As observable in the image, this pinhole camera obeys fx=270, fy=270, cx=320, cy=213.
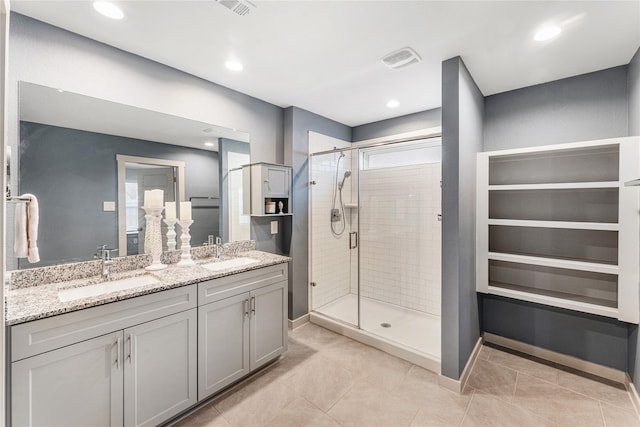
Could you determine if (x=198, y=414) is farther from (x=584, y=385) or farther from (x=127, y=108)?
(x=584, y=385)

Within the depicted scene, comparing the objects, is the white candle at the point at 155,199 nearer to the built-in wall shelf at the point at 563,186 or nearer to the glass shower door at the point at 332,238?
the glass shower door at the point at 332,238

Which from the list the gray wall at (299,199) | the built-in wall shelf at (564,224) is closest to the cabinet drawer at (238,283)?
the gray wall at (299,199)

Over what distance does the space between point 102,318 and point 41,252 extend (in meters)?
0.71

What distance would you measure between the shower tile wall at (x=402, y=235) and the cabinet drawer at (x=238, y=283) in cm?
139

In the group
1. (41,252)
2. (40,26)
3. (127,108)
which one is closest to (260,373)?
(41,252)

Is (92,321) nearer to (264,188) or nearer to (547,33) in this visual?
(264,188)

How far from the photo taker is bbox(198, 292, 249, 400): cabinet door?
193 cm

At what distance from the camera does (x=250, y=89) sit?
2721 mm

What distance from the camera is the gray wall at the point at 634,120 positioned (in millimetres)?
1969

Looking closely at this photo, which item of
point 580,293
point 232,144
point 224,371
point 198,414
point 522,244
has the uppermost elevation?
point 232,144

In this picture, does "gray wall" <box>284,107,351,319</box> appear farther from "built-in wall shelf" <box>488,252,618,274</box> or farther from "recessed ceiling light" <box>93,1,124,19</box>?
"built-in wall shelf" <box>488,252,618,274</box>

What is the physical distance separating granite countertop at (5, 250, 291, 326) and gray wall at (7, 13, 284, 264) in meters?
0.88

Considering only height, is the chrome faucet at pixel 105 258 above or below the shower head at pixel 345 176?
below

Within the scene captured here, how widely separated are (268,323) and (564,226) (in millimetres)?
2650
